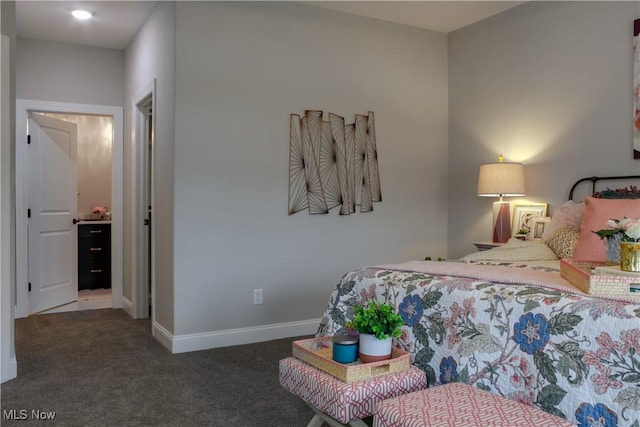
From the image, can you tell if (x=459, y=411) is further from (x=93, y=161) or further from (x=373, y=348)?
(x=93, y=161)

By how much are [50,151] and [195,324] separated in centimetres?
275

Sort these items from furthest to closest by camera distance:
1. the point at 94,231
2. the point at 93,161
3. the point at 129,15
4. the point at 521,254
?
the point at 93,161 < the point at 94,231 < the point at 129,15 < the point at 521,254

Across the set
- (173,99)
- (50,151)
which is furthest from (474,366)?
(50,151)

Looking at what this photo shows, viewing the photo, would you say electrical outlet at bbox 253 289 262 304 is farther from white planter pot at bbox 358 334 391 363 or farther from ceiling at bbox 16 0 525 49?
ceiling at bbox 16 0 525 49

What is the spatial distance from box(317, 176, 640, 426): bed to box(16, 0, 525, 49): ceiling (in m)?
2.50

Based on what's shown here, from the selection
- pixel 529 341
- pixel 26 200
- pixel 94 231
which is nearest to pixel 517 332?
pixel 529 341

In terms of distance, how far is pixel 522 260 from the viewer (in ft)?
9.78

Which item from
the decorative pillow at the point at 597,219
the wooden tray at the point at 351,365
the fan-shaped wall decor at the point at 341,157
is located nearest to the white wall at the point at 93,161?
the fan-shaped wall decor at the point at 341,157

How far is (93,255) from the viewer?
622 cm

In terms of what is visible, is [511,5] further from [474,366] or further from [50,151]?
[50,151]

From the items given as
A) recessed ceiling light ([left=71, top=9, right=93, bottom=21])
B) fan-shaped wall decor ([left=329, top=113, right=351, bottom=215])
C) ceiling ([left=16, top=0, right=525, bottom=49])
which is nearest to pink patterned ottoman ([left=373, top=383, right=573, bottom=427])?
fan-shaped wall decor ([left=329, top=113, right=351, bottom=215])

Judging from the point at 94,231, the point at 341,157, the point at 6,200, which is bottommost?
the point at 94,231
